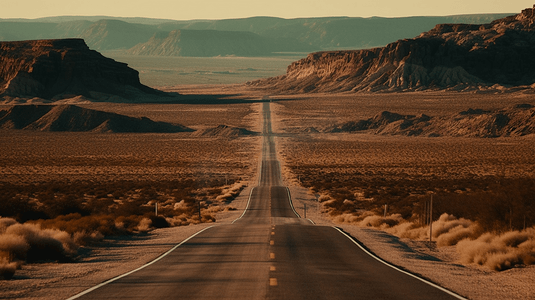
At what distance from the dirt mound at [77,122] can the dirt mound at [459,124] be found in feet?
112

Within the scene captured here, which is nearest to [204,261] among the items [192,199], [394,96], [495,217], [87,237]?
[87,237]

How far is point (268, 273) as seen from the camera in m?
15.3

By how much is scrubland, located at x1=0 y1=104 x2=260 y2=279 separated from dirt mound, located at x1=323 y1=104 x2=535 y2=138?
2414 cm

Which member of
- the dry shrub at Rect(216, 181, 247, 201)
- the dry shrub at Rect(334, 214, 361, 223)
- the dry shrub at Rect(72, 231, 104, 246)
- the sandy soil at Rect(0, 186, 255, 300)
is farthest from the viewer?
the dry shrub at Rect(216, 181, 247, 201)

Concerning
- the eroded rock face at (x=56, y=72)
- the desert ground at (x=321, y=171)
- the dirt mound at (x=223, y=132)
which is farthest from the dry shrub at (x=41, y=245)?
the eroded rock face at (x=56, y=72)

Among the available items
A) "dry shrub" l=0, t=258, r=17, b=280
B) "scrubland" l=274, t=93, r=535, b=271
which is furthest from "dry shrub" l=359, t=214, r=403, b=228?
"dry shrub" l=0, t=258, r=17, b=280

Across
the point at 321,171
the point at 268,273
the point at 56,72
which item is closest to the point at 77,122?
the point at 56,72

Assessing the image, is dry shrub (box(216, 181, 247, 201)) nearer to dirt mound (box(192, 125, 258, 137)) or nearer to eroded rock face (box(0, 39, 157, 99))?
dirt mound (box(192, 125, 258, 137))

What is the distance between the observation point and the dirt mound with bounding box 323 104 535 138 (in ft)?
342

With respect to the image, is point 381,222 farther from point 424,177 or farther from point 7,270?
point 424,177

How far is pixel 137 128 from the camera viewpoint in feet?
394

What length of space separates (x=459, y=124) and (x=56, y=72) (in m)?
117

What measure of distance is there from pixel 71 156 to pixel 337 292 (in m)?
76.4

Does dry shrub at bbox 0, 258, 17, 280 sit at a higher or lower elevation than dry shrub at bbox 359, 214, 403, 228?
higher
